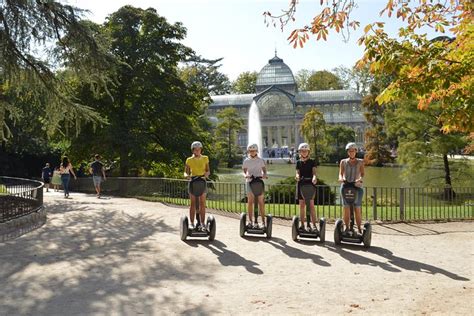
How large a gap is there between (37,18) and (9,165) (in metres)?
24.0

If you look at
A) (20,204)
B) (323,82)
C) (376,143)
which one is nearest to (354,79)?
(323,82)

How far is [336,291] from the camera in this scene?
582cm

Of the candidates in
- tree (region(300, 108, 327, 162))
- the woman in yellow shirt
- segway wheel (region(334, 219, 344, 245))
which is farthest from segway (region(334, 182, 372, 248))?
tree (region(300, 108, 327, 162))

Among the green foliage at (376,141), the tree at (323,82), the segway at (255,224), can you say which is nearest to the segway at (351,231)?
the segway at (255,224)

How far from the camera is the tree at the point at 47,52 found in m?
12.2

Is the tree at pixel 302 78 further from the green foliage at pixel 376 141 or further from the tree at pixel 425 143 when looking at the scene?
the tree at pixel 425 143

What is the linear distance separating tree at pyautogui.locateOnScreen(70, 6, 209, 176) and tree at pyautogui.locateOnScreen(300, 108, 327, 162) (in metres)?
34.8

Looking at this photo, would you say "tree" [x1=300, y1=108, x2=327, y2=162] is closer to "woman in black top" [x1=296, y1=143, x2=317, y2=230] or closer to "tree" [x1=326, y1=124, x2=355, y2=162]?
"tree" [x1=326, y1=124, x2=355, y2=162]

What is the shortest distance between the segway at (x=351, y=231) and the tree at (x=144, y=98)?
615 inches

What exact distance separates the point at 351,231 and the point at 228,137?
2227 inches

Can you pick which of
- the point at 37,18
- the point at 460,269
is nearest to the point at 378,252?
the point at 460,269

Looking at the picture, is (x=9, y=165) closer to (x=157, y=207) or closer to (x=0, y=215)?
(x=157, y=207)

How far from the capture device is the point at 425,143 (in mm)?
28719

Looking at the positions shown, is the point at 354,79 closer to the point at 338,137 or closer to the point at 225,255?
the point at 338,137
